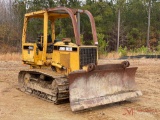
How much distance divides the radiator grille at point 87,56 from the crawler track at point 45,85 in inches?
24.9

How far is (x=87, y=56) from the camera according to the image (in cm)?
668

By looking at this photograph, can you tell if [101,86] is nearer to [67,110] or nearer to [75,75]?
[75,75]

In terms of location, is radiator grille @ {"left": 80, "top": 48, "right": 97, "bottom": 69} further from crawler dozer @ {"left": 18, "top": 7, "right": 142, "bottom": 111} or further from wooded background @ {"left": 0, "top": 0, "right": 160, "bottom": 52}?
wooded background @ {"left": 0, "top": 0, "right": 160, "bottom": 52}

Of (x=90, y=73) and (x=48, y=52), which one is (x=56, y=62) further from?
Answer: (x=90, y=73)

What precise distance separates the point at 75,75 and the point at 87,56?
90 cm

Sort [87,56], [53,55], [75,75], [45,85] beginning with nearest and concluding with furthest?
[75,75]
[87,56]
[45,85]
[53,55]

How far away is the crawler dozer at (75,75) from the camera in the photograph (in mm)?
6048

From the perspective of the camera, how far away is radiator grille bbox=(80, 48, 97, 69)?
657cm

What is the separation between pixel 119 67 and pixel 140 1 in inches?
1430

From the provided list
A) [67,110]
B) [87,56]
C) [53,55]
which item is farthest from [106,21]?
[67,110]

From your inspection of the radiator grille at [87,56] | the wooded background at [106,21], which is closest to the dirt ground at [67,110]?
the radiator grille at [87,56]

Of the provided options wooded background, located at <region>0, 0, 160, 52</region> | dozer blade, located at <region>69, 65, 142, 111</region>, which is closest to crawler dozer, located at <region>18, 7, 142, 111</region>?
dozer blade, located at <region>69, 65, 142, 111</region>

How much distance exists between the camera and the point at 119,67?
6.83 meters

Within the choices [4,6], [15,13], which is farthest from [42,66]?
[4,6]
